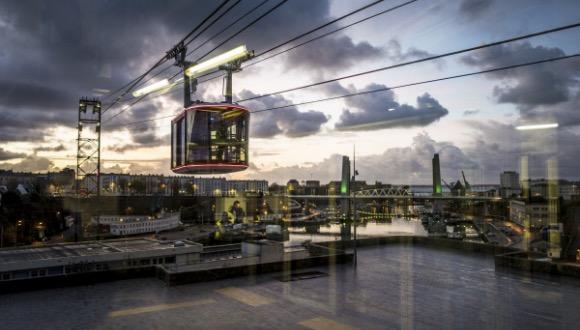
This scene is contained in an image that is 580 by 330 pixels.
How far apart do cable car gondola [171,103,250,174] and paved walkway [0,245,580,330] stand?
4.24 meters

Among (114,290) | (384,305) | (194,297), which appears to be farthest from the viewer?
(114,290)

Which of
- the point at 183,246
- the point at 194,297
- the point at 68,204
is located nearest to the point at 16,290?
the point at 194,297

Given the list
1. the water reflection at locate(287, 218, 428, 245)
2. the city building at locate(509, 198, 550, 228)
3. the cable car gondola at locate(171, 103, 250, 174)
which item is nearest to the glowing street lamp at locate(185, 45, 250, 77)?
the cable car gondola at locate(171, 103, 250, 174)

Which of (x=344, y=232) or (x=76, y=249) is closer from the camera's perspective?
(x=76, y=249)

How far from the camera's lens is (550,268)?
13656 mm

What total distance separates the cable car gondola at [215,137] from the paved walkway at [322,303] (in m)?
4.24

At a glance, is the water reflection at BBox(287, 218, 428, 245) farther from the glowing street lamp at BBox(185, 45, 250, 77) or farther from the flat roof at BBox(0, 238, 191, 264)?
the glowing street lamp at BBox(185, 45, 250, 77)

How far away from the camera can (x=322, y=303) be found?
10562 mm

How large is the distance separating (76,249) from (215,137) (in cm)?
1133

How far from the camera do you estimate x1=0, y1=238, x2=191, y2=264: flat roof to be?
17.1 m

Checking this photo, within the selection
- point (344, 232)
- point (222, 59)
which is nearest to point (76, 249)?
point (222, 59)

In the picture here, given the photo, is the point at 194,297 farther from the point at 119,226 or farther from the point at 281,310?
the point at 119,226

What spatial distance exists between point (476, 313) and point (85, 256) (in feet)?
51.9

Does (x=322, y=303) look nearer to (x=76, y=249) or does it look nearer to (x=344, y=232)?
(x=76, y=249)
